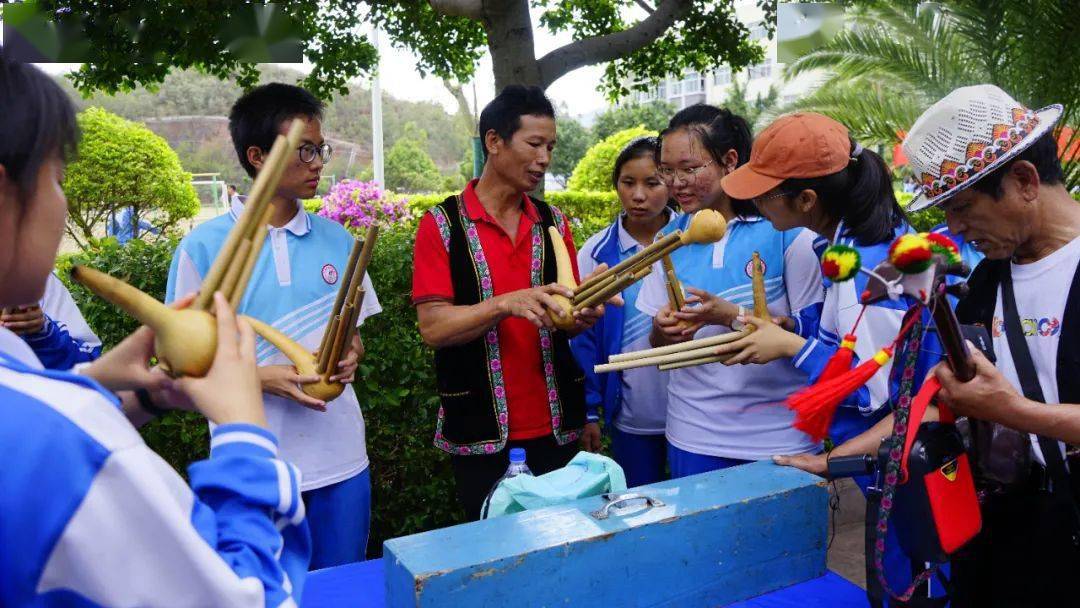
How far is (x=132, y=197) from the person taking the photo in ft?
37.7

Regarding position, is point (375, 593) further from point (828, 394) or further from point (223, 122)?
point (223, 122)

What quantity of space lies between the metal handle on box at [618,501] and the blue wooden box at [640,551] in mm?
15

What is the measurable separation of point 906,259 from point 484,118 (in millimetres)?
1755

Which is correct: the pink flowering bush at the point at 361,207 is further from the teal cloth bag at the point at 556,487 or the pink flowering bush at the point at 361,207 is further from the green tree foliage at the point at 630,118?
the green tree foliage at the point at 630,118

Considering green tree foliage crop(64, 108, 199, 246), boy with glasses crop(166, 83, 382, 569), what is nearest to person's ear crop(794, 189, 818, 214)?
boy with glasses crop(166, 83, 382, 569)

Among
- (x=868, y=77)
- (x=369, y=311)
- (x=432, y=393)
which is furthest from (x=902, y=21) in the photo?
(x=369, y=311)

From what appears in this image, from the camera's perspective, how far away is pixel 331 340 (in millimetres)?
2041

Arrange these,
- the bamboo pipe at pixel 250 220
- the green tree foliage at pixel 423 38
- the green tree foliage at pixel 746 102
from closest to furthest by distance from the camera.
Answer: the bamboo pipe at pixel 250 220
the green tree foliage at pixel 423 38
the green tree foliage at pixel 746 102

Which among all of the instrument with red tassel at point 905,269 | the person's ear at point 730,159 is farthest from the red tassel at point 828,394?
the person's ear at point 730,159

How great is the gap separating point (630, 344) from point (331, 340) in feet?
3.87

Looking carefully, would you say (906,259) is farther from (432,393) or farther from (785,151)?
(432,393)

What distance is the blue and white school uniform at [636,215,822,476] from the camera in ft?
7.78

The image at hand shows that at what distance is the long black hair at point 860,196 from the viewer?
2.04m

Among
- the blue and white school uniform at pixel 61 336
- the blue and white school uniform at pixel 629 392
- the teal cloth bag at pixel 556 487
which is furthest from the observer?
the blue and white school uniform at pixel 629 392
